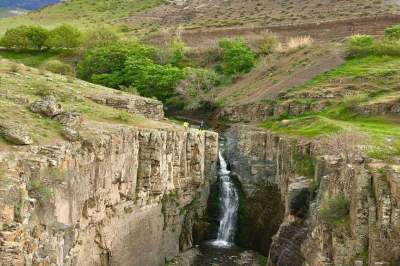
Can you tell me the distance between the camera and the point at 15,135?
87.1ft

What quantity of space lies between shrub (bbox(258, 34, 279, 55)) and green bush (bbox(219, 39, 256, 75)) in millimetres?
3197

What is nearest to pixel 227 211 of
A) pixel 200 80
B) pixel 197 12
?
pixel 200 80

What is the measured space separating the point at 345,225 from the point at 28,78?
75.9 feet

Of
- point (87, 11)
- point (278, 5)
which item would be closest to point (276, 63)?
point (278, 5)

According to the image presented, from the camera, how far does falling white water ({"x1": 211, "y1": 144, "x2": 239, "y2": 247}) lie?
138 ft

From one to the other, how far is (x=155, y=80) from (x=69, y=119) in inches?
1322

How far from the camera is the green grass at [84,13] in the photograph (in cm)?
11125

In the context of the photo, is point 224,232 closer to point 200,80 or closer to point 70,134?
point 70,134

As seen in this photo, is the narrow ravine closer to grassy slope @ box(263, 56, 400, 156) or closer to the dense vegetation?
grassy slope @ box(263, 56, 400, 156)

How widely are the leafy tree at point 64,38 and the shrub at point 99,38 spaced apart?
221 cm

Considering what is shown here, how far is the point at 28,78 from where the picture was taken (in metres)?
40.8

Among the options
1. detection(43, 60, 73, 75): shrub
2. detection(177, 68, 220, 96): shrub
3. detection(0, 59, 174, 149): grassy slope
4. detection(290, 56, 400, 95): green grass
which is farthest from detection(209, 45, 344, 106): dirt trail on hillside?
detection(43, 60, 73, 75): shrub

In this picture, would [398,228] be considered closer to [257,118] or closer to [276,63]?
[257,118]

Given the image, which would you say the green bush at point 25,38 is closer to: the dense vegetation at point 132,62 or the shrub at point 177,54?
the dense vegetation at point 132,62
